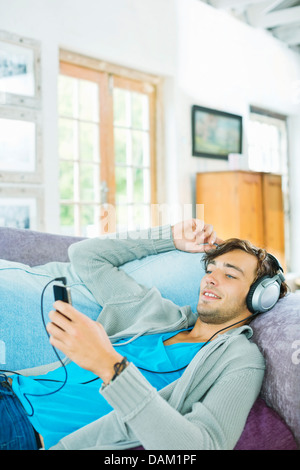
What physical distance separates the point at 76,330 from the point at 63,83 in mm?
3108

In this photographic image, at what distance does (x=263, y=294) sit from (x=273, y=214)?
147 inches

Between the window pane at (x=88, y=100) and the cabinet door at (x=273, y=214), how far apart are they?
1.74m

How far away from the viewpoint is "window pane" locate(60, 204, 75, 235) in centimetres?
368

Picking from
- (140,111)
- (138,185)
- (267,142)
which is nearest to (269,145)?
(267,142)

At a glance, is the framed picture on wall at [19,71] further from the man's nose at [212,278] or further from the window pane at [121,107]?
the man's nose at [212,278]

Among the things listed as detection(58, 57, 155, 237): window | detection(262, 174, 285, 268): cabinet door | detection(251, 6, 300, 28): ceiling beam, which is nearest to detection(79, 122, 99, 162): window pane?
detection(58, 57, 155, 237): window

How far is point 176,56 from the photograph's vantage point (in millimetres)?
4410

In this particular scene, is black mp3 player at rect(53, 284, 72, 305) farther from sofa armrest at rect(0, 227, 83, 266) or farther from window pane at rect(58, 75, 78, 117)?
window pane at rect(58, 75, 78, 117)

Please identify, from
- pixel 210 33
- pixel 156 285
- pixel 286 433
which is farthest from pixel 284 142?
pixel 286 433

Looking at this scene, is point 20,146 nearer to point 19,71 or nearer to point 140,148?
point 19,71

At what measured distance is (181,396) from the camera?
1051 millimetres

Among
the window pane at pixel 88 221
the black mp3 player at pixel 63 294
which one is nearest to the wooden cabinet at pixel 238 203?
the window pane at pixel 88 221

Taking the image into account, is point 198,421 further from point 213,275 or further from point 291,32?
point 291,32

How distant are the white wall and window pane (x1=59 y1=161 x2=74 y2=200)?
0.27 meters
